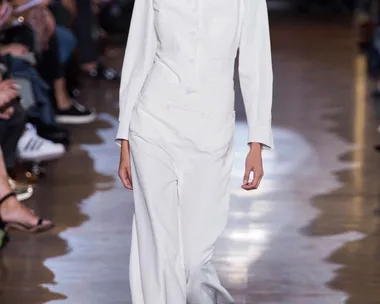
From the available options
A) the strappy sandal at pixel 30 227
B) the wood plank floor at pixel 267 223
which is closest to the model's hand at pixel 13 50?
the wood plank floor at pixel 267 223

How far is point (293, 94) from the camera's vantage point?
816cm

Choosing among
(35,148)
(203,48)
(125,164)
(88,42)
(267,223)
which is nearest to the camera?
(203,48)

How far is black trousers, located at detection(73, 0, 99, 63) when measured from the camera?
838cm

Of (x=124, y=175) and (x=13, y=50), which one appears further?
(x=13, y=50)

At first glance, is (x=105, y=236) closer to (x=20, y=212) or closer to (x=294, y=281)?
(x=20, y=212)

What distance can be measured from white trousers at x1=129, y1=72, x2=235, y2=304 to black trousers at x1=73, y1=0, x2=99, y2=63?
5570 mm

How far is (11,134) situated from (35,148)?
76 cm

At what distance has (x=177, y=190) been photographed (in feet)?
9.38

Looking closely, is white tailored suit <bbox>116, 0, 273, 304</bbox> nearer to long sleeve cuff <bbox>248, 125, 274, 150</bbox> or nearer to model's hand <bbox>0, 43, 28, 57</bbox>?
long sleeve cuff <bbox>248, 125, 274, 150</bbox>

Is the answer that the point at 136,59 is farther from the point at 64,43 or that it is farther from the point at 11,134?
the point at 64,43

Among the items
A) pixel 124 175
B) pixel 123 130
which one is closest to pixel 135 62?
pixel 123 130

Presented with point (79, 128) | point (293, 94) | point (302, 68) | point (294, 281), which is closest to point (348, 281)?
point (294, 281)

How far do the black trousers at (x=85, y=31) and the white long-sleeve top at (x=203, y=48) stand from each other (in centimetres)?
553

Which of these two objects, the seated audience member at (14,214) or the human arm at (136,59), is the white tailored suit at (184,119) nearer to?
the human arm at (136,59)
